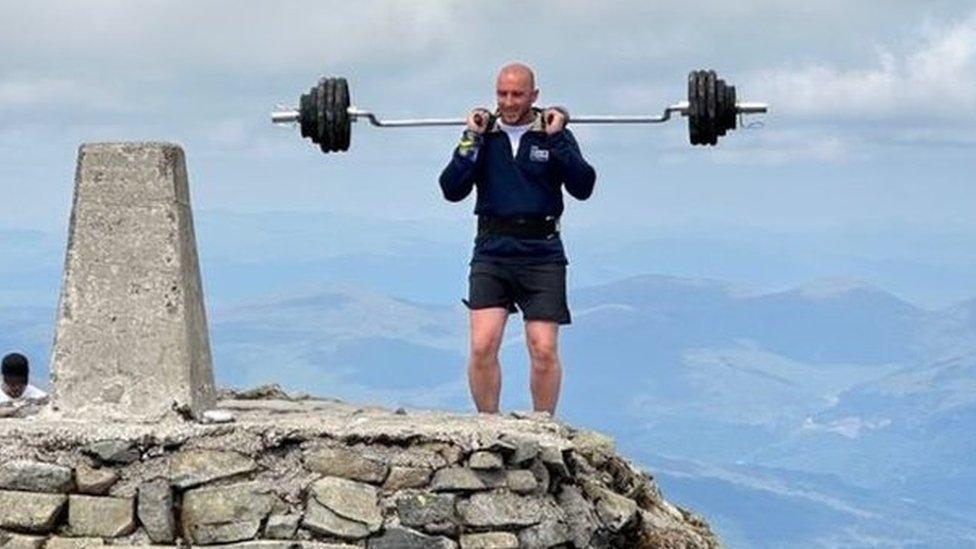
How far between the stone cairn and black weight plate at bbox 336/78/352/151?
1.40 metres

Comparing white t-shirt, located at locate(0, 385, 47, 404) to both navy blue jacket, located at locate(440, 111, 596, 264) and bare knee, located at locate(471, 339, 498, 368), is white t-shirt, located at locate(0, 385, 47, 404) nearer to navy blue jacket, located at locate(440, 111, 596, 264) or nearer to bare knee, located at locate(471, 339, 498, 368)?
bare knee, located at locate(471, 339, 498, 368)

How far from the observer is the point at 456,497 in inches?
521

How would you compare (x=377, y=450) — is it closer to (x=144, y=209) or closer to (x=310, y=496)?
(x=310, y=496)

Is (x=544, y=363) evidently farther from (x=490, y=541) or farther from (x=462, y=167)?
(x=490, y=541)

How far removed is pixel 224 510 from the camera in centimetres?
1311

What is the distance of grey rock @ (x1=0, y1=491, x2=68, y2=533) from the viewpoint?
13.1 m

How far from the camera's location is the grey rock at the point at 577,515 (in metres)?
13.6

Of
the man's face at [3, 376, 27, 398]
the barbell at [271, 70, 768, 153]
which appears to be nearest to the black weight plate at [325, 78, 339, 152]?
the barbell at [271, 70, 768, 153]

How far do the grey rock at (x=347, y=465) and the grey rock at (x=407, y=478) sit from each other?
0.05 meters

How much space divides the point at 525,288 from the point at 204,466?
2699 mm

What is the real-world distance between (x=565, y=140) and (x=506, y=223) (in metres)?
0.74

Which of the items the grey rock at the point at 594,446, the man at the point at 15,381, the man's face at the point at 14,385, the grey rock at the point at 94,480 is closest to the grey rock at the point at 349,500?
the grey rock at the point at 94,480

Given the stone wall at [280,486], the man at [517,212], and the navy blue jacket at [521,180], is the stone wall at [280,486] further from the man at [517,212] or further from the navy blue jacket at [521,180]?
the navy blue jacket at [521,180]

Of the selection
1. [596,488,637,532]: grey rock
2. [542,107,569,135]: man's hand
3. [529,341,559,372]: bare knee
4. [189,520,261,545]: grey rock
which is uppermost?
[542,107,569,135]: man's hand
